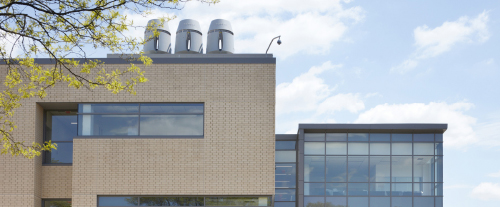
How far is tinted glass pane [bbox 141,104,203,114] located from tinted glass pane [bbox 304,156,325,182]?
9946 millimetres

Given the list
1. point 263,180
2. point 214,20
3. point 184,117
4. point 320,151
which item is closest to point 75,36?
point 184,117

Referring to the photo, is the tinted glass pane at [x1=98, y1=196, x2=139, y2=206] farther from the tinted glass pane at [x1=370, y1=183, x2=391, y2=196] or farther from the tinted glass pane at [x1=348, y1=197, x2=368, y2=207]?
the tinted glass pane at [x1=370, y1=183, x2=391, y2=196]

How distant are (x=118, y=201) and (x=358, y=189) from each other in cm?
1260

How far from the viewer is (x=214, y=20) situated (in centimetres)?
2239

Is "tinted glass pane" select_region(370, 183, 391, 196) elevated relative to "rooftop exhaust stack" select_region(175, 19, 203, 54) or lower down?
lower down

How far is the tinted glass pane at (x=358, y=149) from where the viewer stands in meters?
25.8

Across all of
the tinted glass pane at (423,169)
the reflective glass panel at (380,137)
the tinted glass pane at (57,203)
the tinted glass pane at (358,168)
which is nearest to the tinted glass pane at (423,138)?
the tinted glass pane at (423,169)

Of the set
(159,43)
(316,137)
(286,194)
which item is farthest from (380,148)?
(159,43)

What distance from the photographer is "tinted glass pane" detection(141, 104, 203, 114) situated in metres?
17.5

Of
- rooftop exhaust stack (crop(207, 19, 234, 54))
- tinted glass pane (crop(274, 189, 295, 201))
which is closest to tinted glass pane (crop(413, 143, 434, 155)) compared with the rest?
tinted glass pane (crop(274, 189, 295, 201))

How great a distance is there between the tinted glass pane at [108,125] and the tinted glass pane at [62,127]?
1.72 m

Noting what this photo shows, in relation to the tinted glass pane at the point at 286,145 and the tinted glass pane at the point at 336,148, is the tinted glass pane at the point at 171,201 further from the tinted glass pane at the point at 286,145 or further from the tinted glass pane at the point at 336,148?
the tinted glass pane at the point at 286,145

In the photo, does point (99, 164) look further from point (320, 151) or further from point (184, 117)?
point (320, 151)

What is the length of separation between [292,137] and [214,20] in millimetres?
8096
